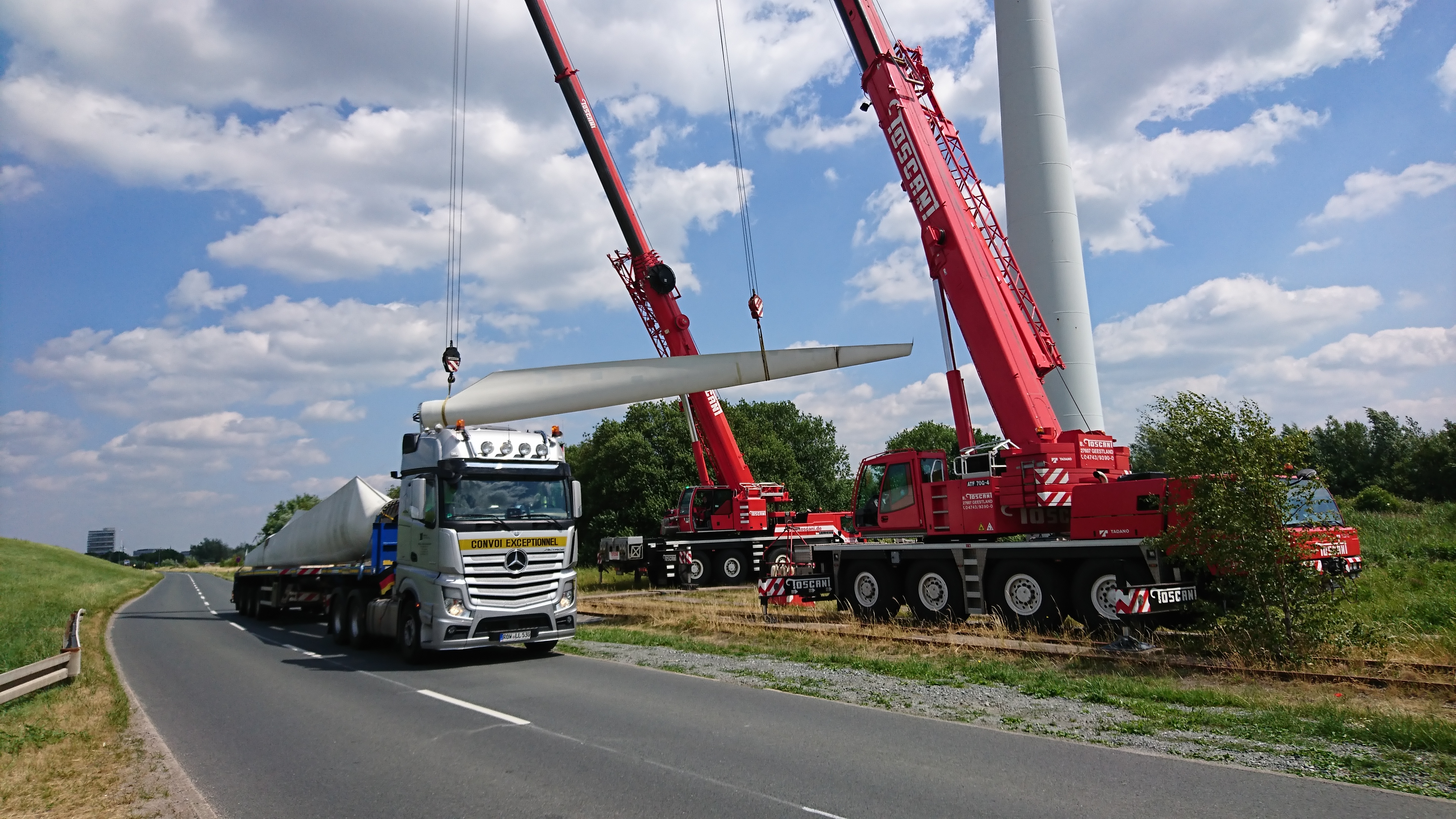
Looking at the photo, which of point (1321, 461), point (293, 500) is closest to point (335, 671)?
point (1321, 461)

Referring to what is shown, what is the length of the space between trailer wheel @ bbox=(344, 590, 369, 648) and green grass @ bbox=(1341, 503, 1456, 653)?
1471cm

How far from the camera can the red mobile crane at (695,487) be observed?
87.2 feet

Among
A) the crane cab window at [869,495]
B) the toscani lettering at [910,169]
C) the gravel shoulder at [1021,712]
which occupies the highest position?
the toscani lettering at [910,169]

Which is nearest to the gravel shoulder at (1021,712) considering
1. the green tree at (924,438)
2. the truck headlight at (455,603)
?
the truck headlight at (455,603)

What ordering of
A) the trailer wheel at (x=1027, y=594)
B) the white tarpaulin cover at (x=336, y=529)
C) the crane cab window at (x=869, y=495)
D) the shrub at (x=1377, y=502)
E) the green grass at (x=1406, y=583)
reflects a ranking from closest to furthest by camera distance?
the green grass at (x=1406, y=583) → the trailer wheel at (x=1027, y=594) → the crane cab window at (x=869, y=495) → the white tarpaulin cover at (x=336, y=529) → the shrub at (x=1377, y=502)

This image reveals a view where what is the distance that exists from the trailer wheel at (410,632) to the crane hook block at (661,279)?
15.2 meters

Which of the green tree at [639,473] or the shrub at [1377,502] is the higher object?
the green tree at [639,473]

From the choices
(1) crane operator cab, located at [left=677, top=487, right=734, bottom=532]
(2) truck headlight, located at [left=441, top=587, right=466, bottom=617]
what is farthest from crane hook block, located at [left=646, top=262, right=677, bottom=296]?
(2) truck headlight, located at [left=441, top=587, right=466, bottom=617]

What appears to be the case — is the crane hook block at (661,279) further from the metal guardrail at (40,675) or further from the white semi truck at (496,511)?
the metal guardrail at (40,675)

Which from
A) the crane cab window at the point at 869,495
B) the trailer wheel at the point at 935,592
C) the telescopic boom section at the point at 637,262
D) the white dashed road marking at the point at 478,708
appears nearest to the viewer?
the white dashed road marking at the point at 478,708

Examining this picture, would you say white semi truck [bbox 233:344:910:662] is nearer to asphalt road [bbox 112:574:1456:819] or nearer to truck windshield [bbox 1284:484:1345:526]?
asphalt road [bbox 112:574:1456:819]

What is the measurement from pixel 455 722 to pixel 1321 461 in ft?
204

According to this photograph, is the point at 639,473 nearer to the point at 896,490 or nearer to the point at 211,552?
the point at 896,490

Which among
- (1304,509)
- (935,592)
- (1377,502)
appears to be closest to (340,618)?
(935,592)
